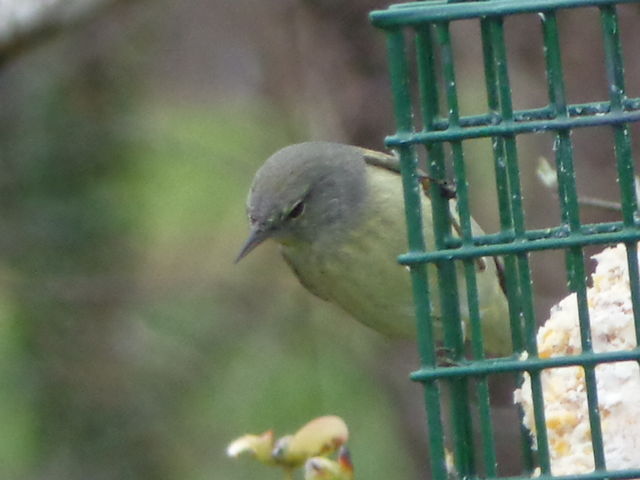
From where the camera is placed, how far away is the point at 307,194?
570 centimetres

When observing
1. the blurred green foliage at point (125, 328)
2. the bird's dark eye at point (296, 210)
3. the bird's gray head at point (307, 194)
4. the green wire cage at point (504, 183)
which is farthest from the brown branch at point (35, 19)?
the green wire cage at point (504, 183)

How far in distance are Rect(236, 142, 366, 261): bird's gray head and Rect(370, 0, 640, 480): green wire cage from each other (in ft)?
5.67

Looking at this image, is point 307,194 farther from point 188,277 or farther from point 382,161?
point 188,277

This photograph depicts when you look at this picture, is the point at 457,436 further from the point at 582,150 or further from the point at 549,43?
the point at 582,150

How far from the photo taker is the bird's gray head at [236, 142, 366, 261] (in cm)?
546

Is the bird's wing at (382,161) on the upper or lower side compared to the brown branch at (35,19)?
lower

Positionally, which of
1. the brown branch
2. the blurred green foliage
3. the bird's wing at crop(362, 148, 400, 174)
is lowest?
the blurred green foliage

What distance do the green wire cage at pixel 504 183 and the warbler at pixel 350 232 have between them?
5.55ft

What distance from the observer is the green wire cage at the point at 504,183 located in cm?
347

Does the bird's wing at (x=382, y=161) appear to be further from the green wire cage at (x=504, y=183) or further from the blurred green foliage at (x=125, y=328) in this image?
the blurred green foliage at (x=125, y=328)

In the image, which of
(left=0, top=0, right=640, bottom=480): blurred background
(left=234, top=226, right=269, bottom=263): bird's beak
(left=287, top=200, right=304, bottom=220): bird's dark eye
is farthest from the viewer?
(left=0, top=0, right=640, bottom=480): blurred background

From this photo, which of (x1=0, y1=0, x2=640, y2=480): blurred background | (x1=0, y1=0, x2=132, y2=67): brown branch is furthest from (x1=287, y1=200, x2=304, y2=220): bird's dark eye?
(x1=0, y1=0, x2=640, y2=480): blurred background

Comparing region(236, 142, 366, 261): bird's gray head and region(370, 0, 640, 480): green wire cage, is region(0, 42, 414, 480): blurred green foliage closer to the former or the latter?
region(236, 142, 366, 261): bird's gray head

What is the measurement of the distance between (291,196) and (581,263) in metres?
2.22
